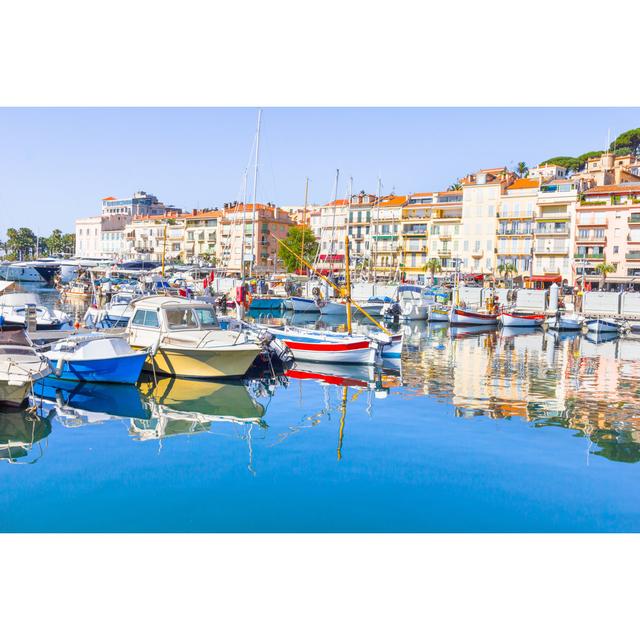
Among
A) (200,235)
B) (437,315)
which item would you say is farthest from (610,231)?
(200,235)

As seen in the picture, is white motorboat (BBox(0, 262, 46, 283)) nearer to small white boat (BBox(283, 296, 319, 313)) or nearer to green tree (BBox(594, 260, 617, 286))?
small white boat (BBox(283, 296, 319, 313))

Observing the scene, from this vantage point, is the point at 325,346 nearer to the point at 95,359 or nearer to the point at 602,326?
the point at 95,359

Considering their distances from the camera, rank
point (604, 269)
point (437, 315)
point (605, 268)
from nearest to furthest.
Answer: point (437, 315)
point (604, 269)
point (605, 268)

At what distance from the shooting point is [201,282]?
67.5 metres

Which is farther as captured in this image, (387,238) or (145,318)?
(387,238)

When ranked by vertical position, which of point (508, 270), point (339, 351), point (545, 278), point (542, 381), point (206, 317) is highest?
point (508, 270)

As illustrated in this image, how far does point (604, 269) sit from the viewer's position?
72.8m

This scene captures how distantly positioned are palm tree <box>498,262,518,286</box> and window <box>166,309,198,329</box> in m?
65.1

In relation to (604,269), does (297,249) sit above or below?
above

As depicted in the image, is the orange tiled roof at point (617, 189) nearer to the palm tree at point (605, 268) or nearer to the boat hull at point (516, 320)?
the palm tree at point (605, 268)

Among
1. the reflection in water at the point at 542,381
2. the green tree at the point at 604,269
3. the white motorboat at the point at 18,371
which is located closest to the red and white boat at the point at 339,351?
the reflection in water at the point at 542,381

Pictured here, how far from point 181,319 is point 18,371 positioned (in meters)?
7.11

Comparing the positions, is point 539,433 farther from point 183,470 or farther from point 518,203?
point 518,203

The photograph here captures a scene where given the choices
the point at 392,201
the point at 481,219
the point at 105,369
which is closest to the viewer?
the point at 105,369
